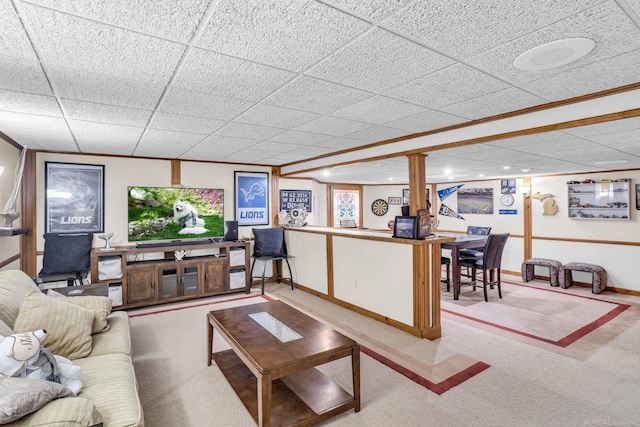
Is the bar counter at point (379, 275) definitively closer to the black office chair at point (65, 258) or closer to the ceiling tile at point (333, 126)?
the ceiling tile at point (333, 126)

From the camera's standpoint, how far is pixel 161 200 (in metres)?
5.01

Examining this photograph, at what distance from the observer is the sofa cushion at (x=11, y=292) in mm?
2053

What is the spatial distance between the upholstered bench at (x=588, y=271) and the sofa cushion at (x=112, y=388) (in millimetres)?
6487

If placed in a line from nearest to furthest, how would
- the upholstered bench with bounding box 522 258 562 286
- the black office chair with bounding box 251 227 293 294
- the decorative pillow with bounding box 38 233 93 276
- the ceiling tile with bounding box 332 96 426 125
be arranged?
the ceiling tile with bounding box 332 96 426 125 → the decorative pillow with bounding box 38 233 93 276 → the black office chair with bounding box 251 227 293 294 → the upholstered bench with bounding box 522 258 562 286

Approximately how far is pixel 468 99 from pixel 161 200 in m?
4.33

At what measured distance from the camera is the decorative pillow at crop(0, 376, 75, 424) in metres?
1.21

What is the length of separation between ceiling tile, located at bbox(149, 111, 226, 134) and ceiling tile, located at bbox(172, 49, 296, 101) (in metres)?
0.75

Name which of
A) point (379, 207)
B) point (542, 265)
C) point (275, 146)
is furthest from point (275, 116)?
point (379, 207)

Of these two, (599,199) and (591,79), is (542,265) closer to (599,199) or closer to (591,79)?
(599,199)

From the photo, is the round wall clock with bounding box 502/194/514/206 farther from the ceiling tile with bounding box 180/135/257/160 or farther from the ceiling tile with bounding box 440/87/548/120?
the ceiling tile with bounding box 180/135/257/160

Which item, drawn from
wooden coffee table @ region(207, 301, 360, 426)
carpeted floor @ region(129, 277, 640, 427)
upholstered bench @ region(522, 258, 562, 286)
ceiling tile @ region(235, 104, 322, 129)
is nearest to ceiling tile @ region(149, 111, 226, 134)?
ceiling tile @ region(235, 104, 322, 129)

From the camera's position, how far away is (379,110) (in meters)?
2.70

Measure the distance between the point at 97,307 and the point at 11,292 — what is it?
1.78ft

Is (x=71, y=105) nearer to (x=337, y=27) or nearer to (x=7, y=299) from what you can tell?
(x=7, y=299)
